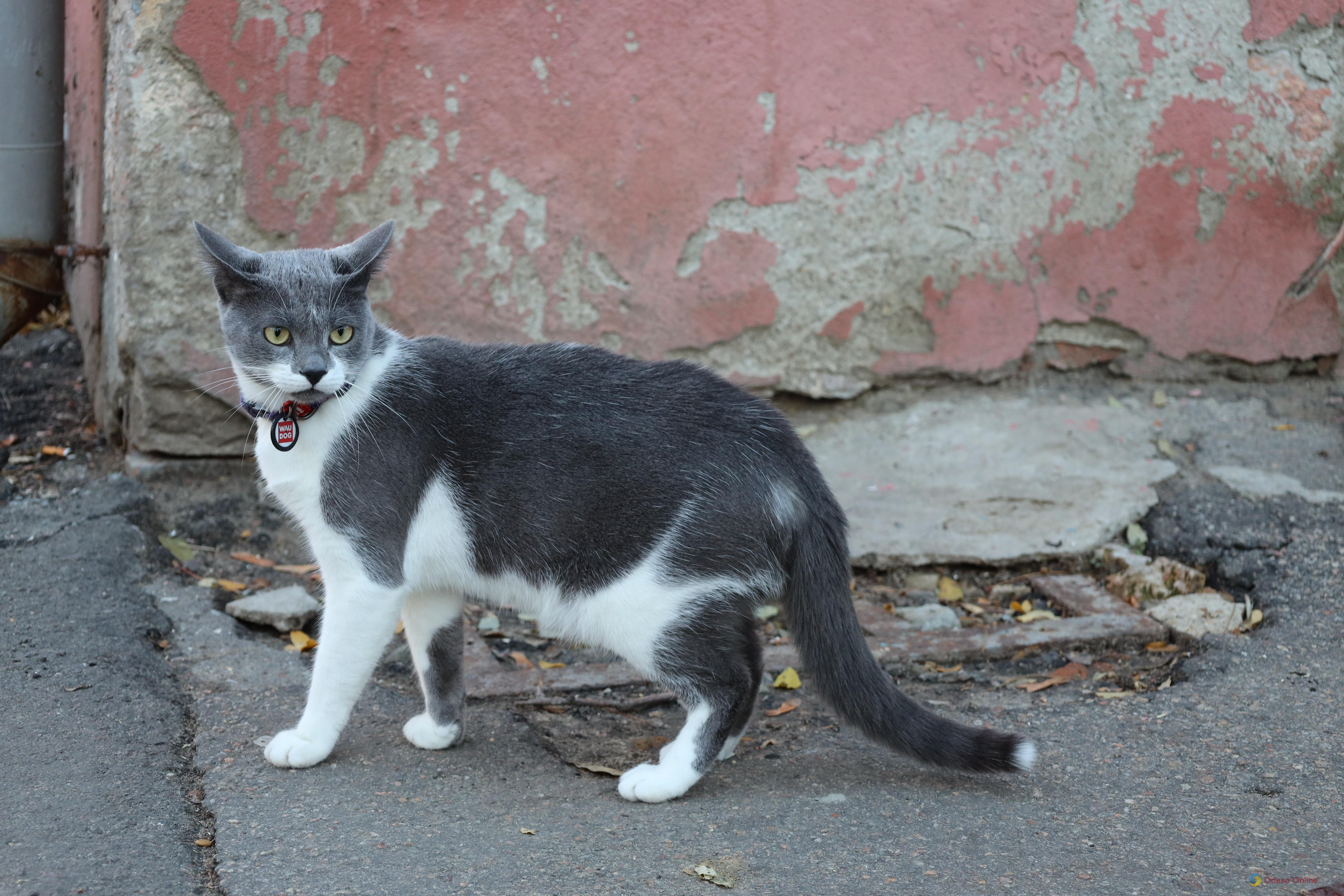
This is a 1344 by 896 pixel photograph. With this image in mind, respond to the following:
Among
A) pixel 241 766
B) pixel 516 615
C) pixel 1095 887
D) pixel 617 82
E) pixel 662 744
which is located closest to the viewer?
pixel 1095 887

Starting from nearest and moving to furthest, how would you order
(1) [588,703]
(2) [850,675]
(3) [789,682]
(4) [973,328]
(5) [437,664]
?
(2) [850,675], (5) [437,664], (1) [588,703], (3) [789,682], (4) [973,328]

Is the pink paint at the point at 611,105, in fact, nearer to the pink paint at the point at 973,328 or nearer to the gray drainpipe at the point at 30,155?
the pink paint at the point at 973,328

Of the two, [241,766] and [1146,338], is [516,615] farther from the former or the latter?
[1146,338]

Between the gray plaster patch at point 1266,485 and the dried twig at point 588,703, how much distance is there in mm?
2392

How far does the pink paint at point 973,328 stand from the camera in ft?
15.6

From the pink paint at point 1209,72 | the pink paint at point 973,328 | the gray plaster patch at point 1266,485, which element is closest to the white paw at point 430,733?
the pink paint at point 973,328

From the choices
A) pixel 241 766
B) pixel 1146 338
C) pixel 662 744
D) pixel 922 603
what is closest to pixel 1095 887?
pixel 662 744

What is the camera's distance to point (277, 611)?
11.6 feet

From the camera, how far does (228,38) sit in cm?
397

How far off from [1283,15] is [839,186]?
1.97 meters

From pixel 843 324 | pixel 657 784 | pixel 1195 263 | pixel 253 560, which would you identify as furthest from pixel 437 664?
pixel 1195 263

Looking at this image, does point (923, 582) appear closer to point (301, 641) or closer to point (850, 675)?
point (850, 675)

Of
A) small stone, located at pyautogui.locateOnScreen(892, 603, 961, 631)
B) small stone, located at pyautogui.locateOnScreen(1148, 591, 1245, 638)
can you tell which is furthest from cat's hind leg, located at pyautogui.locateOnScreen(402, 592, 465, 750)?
small stone, located at pyautogui.locateOnScreen(1148, 591, 1245, 638)

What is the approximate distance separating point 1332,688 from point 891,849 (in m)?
1.51
